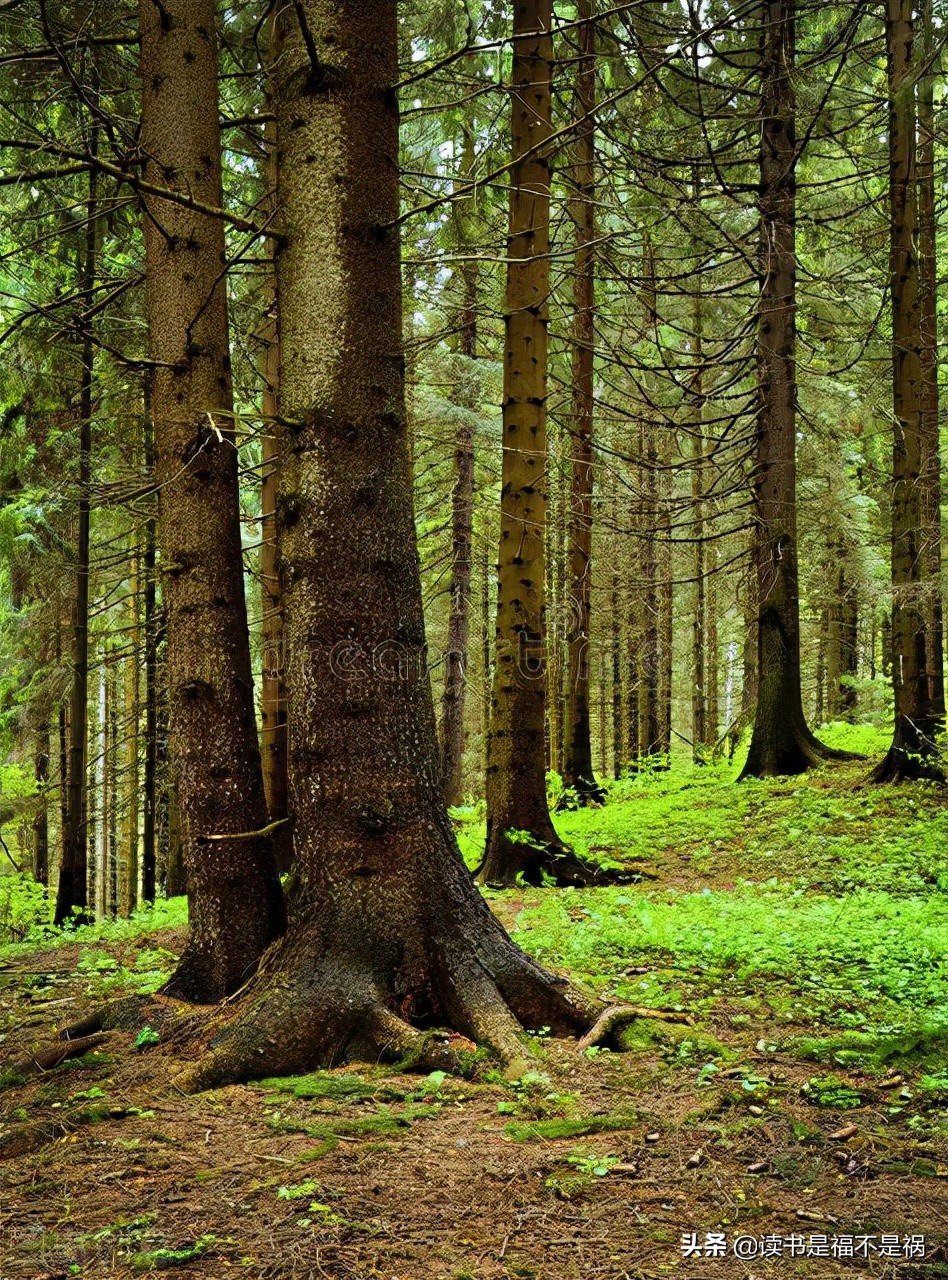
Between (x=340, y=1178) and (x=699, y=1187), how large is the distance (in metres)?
1.14

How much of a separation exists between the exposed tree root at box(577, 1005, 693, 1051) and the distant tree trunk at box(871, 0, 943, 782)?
274 inches

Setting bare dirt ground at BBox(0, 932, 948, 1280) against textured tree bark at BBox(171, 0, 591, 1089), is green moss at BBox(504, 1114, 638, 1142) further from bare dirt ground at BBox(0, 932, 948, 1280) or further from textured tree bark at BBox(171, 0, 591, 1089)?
textured tree bark at BBox(171, 0, 591, 1089)

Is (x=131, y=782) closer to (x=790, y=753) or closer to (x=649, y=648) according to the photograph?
(x=649, y=648)

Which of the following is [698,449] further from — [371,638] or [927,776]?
[371,638]

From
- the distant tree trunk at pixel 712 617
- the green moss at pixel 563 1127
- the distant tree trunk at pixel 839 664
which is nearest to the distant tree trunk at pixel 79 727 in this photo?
the green moss at pixel 563 1127

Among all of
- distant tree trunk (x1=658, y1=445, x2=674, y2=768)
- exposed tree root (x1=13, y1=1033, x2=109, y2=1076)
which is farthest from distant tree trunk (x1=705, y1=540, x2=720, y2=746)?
exposed tree root (x1=13, y1=1033, x2=109, y2=1076)

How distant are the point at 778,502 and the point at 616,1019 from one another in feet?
31.7

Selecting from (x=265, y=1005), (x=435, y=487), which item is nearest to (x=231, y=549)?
(x=265, y=1005)

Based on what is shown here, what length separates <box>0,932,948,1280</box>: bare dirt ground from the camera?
8.26 ft

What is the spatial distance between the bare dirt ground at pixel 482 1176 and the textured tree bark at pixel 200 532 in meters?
0.99

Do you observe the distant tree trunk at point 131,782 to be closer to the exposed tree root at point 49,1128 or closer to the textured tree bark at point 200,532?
the textured tree bark at point 200,532

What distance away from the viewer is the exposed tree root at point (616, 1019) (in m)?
4.14

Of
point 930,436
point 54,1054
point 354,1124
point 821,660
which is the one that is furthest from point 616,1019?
point 821,660

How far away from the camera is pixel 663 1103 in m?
3.54
